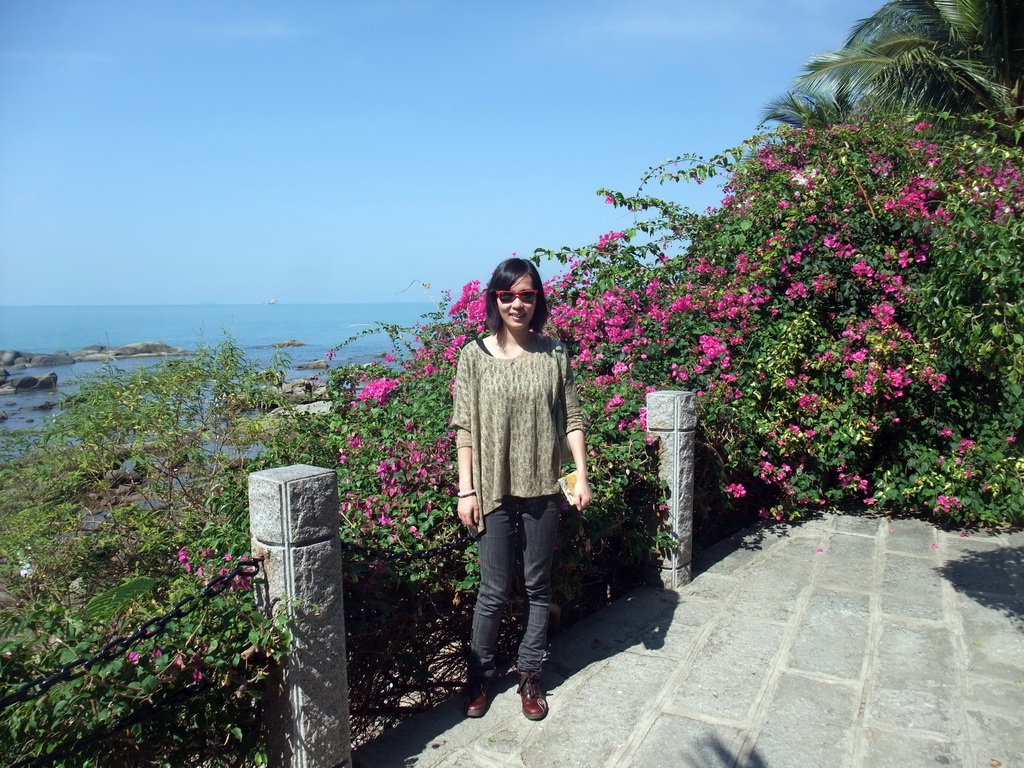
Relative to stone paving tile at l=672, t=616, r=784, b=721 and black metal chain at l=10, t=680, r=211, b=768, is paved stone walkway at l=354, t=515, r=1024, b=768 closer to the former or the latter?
stone paving tile at l=672, t=616, r=784, b=721

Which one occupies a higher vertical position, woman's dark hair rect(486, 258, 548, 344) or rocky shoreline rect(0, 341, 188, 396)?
woman's dark hair rect(486, 258, 548, 344)

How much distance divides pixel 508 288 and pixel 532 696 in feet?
5.64

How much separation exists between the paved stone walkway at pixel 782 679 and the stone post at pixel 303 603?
395 mm

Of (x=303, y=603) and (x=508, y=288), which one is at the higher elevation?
(x=508, y=288)

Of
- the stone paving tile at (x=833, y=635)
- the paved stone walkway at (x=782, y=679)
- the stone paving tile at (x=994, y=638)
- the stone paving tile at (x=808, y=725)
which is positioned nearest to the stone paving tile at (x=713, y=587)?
the paved stone walkway at (x=782, y=679)

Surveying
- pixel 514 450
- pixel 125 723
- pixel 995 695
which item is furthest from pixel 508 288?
pixel 995 695

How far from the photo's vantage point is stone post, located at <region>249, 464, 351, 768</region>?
2.46 meters

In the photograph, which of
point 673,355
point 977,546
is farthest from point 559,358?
point 977,546

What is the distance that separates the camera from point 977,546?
5.18 metres

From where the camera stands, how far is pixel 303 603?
8.21 feet

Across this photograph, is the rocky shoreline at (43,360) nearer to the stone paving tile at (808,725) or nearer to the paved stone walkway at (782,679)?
the paved stone walkway at (782,679)

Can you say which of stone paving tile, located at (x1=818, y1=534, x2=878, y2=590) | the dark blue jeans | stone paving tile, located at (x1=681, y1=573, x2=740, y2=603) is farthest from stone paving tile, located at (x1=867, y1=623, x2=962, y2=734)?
the dark blue jeans

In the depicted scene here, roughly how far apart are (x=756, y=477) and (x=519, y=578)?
2.86m

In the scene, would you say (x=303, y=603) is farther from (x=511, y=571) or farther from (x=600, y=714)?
(x=600, y=714)
